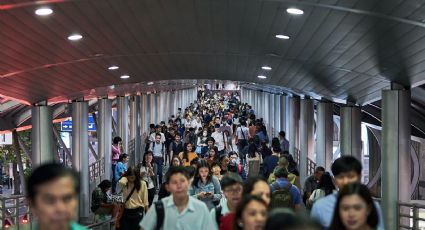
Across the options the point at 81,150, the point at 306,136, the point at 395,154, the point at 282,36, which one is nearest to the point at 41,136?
the point at 81,150

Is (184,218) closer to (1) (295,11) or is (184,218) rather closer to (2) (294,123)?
(1) (295,11)

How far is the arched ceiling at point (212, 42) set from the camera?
11.9 metres

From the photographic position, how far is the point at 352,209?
5.26 m

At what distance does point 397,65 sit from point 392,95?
79.7 inches

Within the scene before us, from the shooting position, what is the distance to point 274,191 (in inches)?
433

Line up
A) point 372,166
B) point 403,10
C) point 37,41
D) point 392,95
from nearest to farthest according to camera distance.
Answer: point 403,10 → point 37,41 → point 392,95 → point 372,166

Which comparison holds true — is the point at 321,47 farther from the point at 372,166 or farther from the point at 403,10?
the point at 372,166

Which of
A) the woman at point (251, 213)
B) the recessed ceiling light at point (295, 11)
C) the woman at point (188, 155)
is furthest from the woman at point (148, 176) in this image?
the woman at point (251, 213)

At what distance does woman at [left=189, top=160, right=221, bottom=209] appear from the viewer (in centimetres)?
1142

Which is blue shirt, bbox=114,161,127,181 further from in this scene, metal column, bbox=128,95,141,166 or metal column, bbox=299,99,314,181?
metal column, bbox=128,95,141,166

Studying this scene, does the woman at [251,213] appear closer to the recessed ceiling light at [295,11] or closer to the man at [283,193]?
the man at [283,193]

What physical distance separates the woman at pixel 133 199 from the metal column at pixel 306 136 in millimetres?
18764

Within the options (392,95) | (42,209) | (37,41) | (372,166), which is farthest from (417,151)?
(42,209)

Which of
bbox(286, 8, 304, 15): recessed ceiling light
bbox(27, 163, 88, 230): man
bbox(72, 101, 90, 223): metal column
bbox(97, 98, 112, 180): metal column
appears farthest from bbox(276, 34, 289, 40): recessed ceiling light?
bbox(97, 98, 112, 180): metal column
